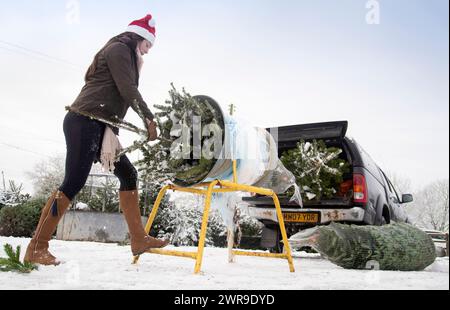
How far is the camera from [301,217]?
15.9 feet

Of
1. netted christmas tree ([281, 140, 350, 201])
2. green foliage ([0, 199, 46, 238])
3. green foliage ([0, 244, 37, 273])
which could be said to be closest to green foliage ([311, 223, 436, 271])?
netted christmas tree ([281, 140, 350, 201])

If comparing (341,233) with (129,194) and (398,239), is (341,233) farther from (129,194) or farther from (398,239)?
(129,194)

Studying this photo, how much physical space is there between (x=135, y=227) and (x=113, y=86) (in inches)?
41.2

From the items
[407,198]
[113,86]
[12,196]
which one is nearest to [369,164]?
[407,198]

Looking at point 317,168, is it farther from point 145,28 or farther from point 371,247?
point 145,28

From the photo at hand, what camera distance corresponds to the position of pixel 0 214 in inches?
283

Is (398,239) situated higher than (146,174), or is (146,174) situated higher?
(146,174)

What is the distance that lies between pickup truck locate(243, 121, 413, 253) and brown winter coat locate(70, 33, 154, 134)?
2.61 m

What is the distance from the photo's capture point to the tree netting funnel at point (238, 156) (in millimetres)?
3072

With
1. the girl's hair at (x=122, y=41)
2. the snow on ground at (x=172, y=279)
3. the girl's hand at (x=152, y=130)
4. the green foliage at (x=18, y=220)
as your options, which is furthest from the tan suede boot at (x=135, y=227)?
the green foliage at (x=18, y=220)

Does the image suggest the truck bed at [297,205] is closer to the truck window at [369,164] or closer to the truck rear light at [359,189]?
the truck rear light at [359,189]

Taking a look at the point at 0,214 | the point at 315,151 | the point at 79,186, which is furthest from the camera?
the point at 0,214
